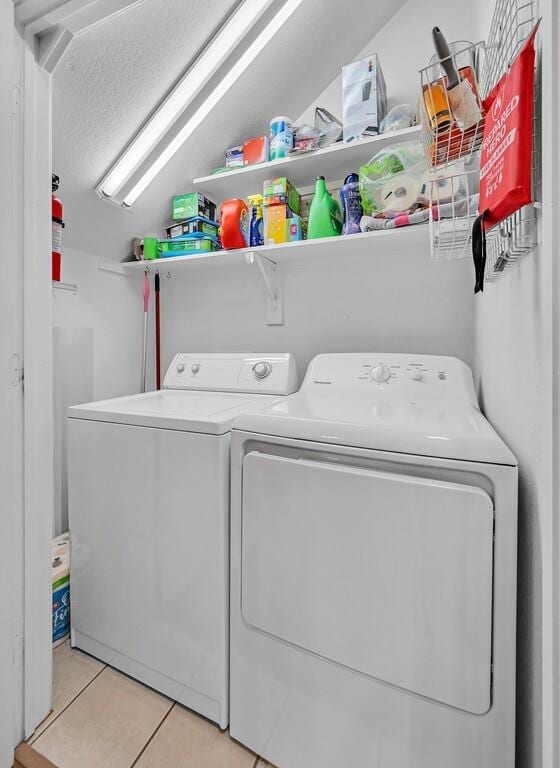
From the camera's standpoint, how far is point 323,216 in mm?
1671

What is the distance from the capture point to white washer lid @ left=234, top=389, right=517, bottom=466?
2.64 feet

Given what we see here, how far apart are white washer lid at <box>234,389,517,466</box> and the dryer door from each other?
7 cm

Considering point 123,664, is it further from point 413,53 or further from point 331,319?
point 413,53

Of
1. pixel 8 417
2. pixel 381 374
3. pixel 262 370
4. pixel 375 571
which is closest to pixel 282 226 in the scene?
pixel 262 370

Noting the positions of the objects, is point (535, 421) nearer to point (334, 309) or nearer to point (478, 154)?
point (478, 154)

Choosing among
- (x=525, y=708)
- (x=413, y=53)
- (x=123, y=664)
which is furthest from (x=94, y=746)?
(x=413, y=53)

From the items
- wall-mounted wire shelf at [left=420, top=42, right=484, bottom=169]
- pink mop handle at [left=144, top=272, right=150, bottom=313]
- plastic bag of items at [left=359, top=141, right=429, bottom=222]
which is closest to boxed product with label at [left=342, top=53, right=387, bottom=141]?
plastic bag of items at [left=359, top=141, right=429, bottom=222]

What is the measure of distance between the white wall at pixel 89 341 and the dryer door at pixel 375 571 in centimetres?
133

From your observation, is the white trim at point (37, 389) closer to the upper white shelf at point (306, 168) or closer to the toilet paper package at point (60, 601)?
the toilet paper package at point (60, 601)

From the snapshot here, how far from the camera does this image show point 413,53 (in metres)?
1.78

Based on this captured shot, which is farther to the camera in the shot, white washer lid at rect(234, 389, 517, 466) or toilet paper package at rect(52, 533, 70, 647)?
toilet paper package at rect(52, 533, 70, 647)

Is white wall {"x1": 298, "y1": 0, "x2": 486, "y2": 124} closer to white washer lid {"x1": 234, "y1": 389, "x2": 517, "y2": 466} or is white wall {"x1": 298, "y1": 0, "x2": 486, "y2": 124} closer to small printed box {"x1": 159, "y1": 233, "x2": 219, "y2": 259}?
small printed box {"x1": 159, "y1": 233, "x2": 219, "y2": 259}

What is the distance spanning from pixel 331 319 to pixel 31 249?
133 cm

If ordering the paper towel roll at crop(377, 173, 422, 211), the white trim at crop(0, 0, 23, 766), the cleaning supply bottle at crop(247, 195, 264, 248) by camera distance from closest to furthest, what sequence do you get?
the white trim at crop(0, 0, 23, 766)
the paper towel roll at crop(377, 173, 422, 211)
the cleaning supply bottle at crop(247, 195, 264, 248)
